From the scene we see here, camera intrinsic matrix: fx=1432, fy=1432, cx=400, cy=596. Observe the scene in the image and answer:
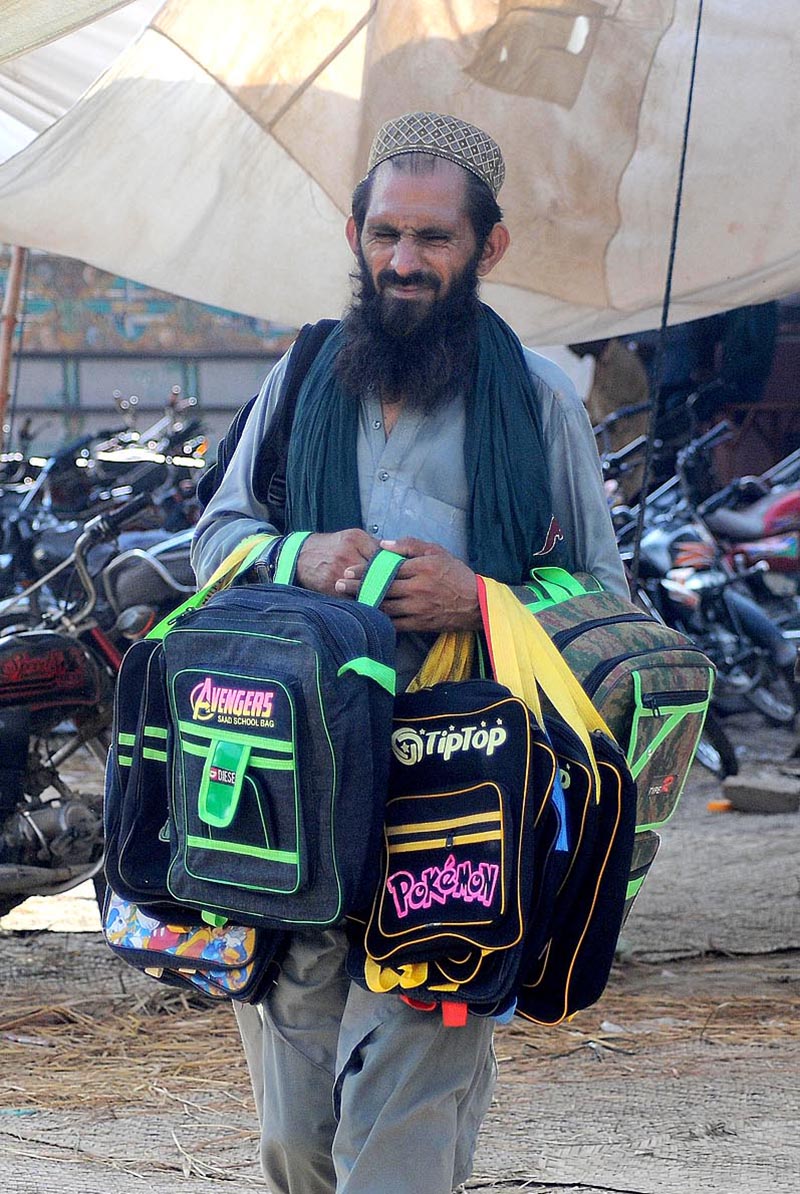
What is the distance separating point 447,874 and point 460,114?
9.40 ft

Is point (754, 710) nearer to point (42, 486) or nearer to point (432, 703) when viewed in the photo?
point (42, 486)

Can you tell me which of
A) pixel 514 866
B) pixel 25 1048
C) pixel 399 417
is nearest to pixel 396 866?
pixel 514 866

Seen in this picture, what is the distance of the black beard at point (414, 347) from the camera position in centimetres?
233

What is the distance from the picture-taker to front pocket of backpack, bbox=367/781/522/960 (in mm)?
1901

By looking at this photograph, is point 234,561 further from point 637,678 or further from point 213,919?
point 637,678

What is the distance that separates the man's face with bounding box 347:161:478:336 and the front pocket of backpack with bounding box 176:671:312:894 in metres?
0.71

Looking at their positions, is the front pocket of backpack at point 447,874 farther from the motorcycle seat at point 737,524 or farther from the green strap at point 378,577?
the motorcycle seat at point 737,524

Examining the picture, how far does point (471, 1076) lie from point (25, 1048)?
81.9 inches

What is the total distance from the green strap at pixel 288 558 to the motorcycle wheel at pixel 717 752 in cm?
474

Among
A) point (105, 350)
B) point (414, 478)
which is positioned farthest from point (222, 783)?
point (105, 350)

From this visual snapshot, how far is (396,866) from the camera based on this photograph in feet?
6.56

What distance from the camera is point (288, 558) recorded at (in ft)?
7.27

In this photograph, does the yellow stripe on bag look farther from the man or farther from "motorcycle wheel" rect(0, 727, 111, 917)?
"motorcycle wheel" rect(0, 727, 111, 917)

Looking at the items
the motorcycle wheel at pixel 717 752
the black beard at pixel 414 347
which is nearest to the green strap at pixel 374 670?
the black beard at pixel 414 347
